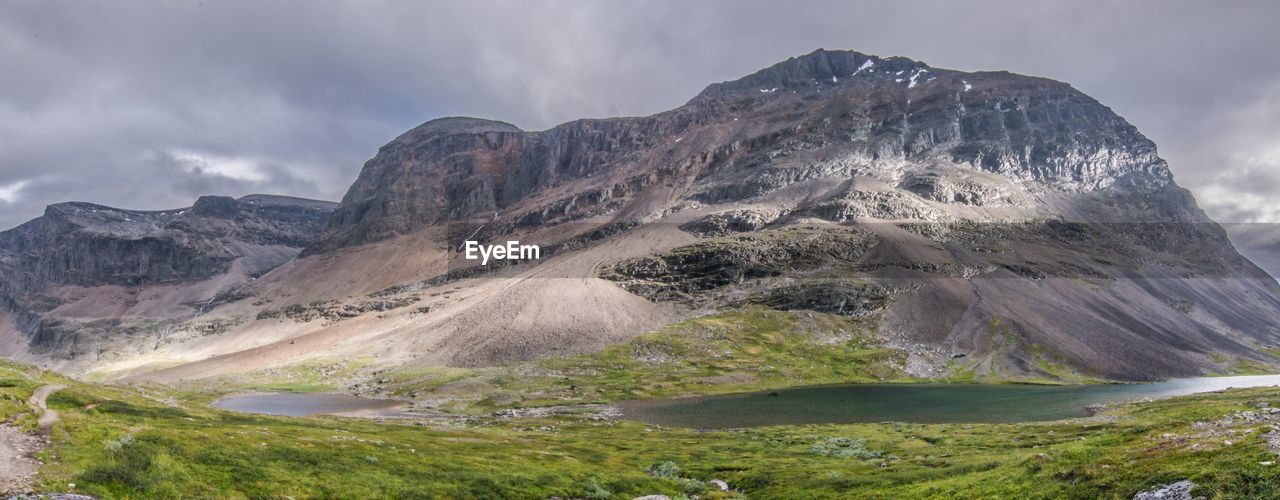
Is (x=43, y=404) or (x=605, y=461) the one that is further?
(x=605, y=461)

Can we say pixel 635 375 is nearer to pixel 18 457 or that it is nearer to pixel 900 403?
pixel 900 403

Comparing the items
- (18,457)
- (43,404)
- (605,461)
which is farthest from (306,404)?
(18,457)

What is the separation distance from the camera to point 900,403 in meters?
132

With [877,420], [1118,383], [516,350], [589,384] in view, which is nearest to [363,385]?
[516,350]

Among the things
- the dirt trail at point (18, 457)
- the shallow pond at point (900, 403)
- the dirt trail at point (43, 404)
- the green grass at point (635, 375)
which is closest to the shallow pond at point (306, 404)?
the green grass at point (635, 375)

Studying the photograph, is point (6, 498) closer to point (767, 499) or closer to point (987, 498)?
point (767, 499)

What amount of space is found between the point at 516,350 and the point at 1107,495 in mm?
180307

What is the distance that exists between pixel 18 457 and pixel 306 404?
411 feet

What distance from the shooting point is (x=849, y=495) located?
3962cm

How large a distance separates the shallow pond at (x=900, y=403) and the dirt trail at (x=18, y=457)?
85.3 metres

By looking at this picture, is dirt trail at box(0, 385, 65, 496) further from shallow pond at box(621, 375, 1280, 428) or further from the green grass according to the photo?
the green grass

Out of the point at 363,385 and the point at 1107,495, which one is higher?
the point at 1107,495

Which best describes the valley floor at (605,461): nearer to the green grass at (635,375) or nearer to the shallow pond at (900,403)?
the shallow pond at (900,403)

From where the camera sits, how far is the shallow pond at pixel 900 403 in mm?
110881
